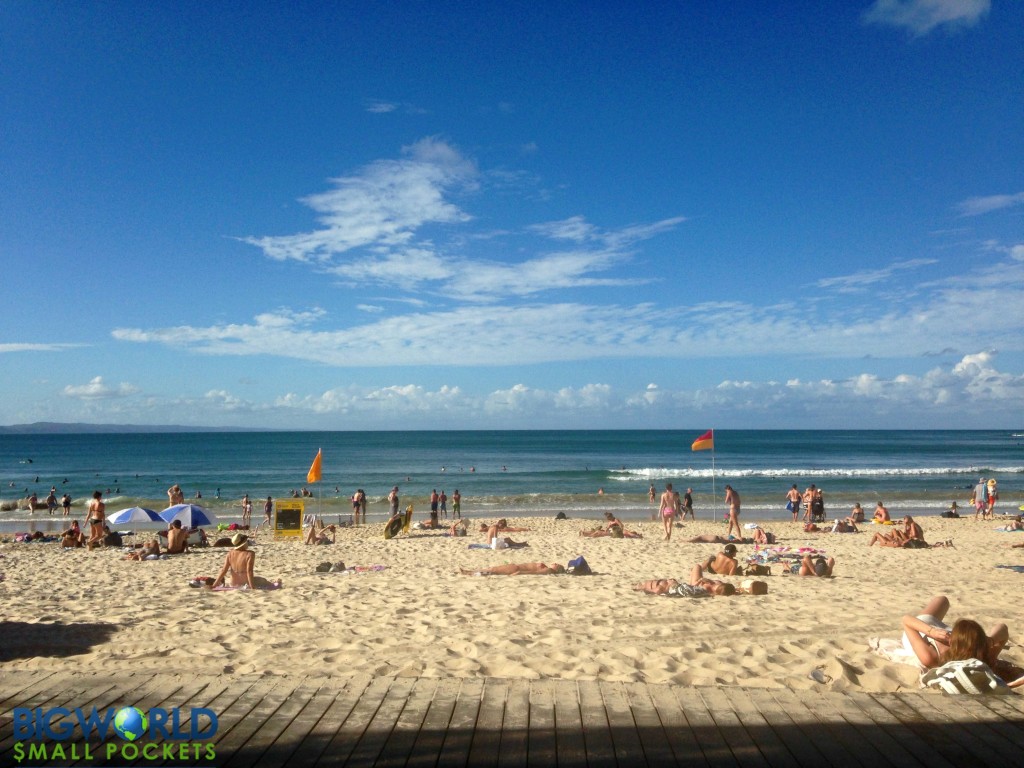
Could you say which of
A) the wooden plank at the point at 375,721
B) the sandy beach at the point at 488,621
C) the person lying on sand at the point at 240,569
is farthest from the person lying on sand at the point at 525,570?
the wooden plank at the point at 375,721

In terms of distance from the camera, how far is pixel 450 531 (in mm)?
20188

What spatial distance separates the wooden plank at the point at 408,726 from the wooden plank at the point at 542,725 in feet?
2.00

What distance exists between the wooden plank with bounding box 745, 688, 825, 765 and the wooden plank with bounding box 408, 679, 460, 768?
1.80 meters

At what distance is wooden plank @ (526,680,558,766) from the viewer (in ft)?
11.5

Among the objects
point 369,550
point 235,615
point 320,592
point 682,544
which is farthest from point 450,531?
point 235,615

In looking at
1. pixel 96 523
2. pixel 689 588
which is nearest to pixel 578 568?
pixel 689 588

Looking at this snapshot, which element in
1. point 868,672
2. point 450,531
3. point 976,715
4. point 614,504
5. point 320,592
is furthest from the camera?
point 614,504

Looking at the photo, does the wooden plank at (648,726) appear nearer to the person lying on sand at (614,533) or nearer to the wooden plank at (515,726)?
the wooden plank at (515,726)

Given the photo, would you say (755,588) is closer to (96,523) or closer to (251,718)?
(251,718)

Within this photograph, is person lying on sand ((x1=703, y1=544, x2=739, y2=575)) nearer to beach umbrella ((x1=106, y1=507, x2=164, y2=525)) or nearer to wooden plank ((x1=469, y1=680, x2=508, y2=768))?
wooden plank ((x1=469, y1=680, x2=508, y2=768))

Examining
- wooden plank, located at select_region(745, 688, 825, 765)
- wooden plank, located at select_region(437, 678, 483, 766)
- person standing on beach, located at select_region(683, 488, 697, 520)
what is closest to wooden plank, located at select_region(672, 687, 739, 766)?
wooden plank, located at select_region(745, 688, 825, 765)

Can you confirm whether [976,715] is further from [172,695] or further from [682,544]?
[682,544]

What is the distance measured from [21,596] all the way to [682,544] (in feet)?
41.6

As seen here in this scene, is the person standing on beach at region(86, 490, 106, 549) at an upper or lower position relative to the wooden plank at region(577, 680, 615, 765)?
lower
